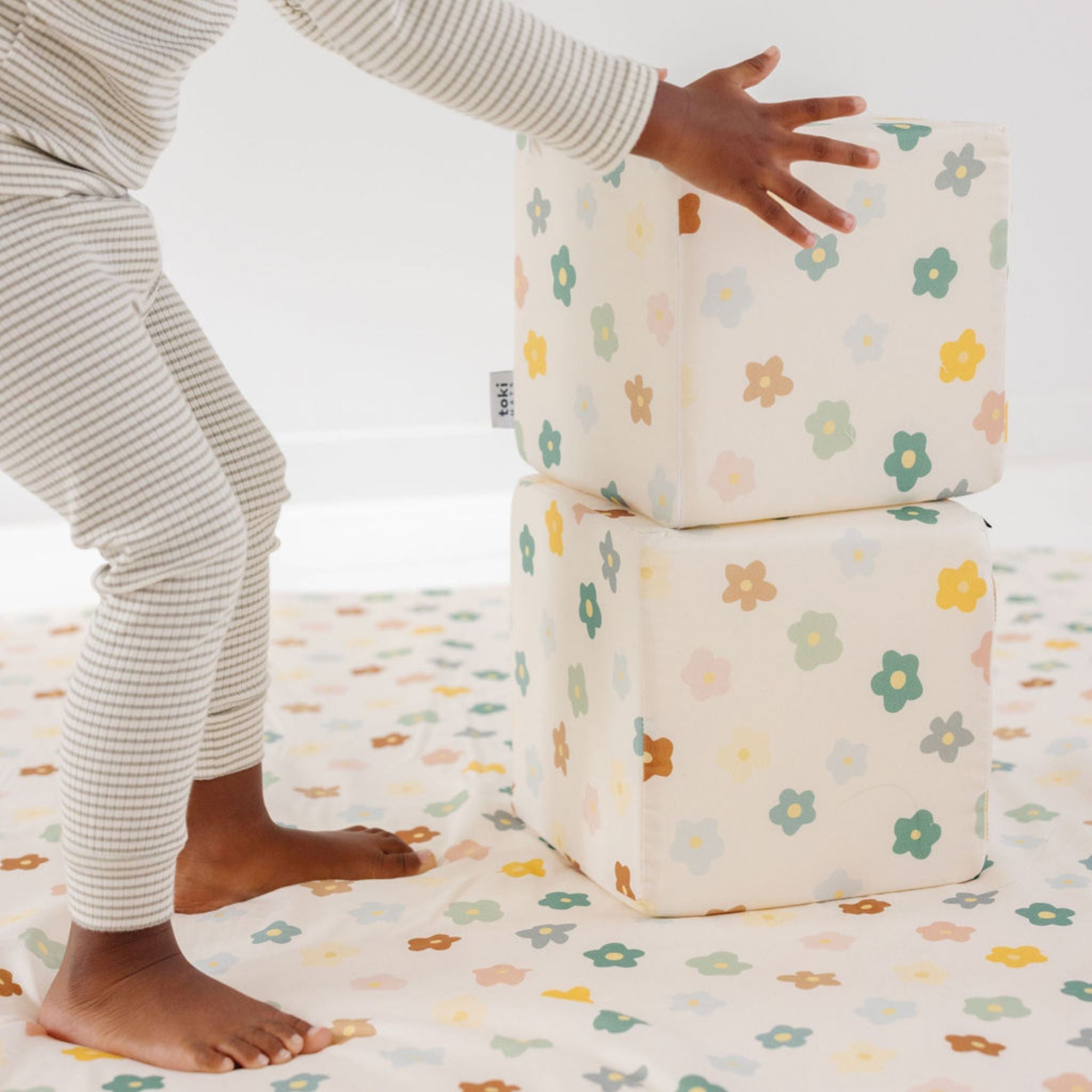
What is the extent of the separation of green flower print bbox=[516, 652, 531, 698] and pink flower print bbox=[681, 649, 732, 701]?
0.75ft

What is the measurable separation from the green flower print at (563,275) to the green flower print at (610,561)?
0.63 ft

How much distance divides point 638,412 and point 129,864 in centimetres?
46

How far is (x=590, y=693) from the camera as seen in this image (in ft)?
3.48

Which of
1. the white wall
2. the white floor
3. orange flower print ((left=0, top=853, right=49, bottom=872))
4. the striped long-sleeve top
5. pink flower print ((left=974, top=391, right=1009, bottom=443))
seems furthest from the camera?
the white wall

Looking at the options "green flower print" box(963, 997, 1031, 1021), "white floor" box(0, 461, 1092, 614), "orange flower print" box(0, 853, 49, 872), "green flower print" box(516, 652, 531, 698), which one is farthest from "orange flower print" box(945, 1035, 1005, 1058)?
"white floor" box(0, 461, 1092, 614)

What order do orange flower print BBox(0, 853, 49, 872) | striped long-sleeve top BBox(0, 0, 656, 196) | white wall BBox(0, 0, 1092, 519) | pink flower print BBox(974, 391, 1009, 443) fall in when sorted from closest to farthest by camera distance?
striped long-sleeve top BBox(0, 0, 656, 196) < pink flower print BBox(974, 391, 1009, 443) < orange flower print BBox(0, 853, 49, 872) < white wall BBox(0, 0, 1092, 519)

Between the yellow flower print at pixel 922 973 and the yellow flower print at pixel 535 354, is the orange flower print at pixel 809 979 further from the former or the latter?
the yellow flower print at pixel 535 354

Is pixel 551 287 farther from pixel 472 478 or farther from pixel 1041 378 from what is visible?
pixel 1041 378

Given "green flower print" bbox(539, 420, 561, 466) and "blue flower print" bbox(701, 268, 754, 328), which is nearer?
"blue flower print" bbox(701, 268, 754, 328)

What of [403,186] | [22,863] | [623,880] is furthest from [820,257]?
[403,186]

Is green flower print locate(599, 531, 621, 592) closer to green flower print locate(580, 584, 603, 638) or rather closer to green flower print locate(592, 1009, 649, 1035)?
green flower print locate(580, 584, 603, 638)

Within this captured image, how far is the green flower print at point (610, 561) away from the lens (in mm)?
998

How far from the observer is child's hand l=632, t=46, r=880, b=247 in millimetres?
837

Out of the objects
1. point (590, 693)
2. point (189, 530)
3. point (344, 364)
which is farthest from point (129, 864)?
point (344, 364)
